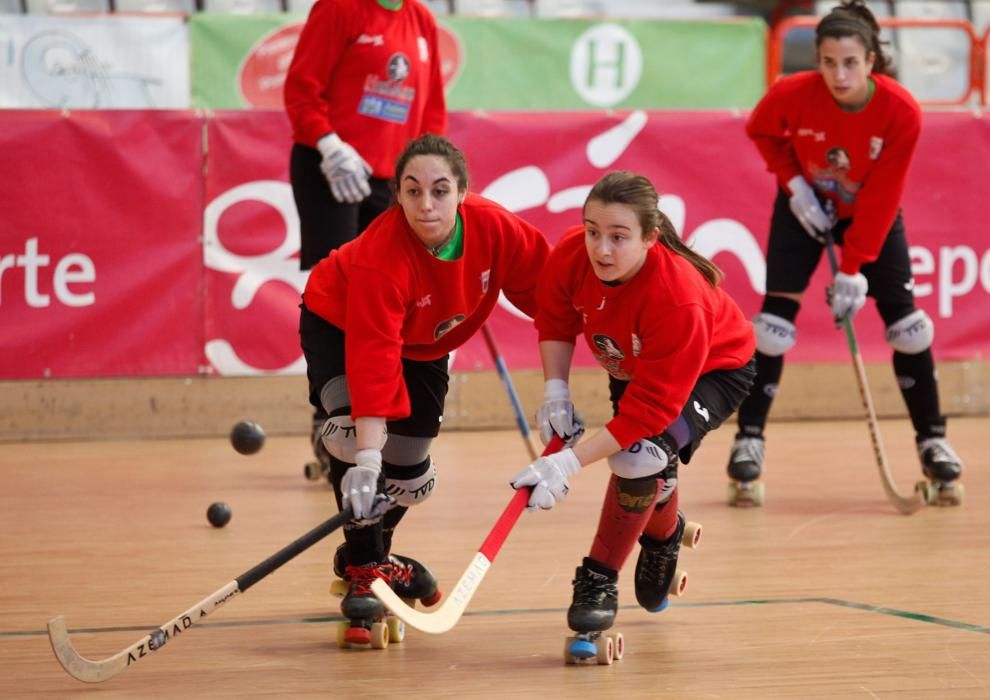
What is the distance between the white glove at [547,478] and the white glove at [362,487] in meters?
0.24

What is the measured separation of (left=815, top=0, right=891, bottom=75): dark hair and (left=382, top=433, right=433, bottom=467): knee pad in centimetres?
Answer: 180

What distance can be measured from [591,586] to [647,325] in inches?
19.0

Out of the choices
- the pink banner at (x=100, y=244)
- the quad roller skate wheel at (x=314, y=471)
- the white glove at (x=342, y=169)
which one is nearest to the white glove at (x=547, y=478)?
the white glove at (x=342, y=169)

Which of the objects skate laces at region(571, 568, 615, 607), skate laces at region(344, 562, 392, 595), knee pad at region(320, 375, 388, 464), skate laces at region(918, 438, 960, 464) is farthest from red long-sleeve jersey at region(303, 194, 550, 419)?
skate laces at region(918, 438, 960, 464)

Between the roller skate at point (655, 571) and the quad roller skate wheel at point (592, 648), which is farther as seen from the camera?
the roller skate at point (655, 571)

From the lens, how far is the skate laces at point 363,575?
2.68m

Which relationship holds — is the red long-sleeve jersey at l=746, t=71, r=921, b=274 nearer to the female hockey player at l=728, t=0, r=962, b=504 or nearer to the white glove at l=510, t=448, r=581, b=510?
the female hockey player at l=728, t=0, r=962, b=504

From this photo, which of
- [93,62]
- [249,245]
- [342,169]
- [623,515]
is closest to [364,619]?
[623,515]

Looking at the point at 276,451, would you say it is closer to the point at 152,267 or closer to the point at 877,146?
the point at 152,267

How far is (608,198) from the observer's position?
8.36 ft

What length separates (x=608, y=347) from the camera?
2729 mm

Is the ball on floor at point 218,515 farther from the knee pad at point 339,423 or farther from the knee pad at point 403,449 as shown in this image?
the knee pad at point 339,423

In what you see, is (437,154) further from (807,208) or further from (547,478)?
(807,208)

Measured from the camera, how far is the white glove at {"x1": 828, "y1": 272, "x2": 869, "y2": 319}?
13.4 feet
